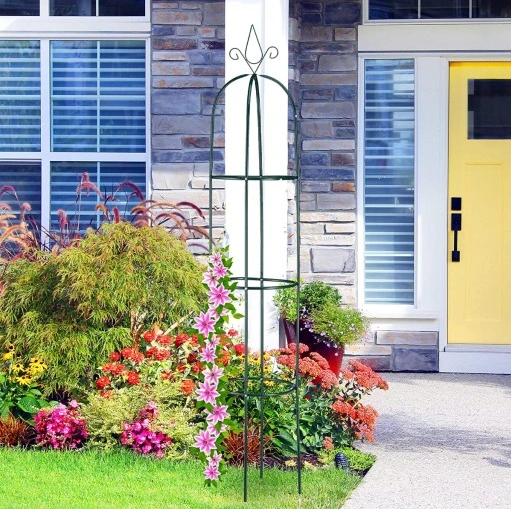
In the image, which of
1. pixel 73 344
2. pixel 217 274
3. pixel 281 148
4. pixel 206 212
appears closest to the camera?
pixel 217 274

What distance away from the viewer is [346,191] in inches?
331

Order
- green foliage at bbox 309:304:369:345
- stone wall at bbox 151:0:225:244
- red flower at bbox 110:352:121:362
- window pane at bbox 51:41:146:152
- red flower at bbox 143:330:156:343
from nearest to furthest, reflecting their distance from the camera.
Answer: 1. red flower at bbox 110:352:121:362
2. red flower at bbox 143:330:156:343
3. green foliage at bbox 309:304:369:345
4. stone wall at bbox 151:0:225:244
5. window pane at bbox 51:41:146:152

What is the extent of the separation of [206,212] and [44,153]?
4.02ft

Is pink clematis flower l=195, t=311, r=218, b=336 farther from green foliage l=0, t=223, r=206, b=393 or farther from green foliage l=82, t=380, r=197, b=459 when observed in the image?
green foliage l=0, t=223, r=206, b=393

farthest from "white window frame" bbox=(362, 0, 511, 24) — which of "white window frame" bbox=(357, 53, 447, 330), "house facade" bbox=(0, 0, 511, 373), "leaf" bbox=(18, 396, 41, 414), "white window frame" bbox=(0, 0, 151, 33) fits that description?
"leaf" bbox=(18, 396, 41, 414)

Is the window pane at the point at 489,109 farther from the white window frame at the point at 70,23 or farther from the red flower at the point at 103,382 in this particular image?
the red flower at the point at 103,382

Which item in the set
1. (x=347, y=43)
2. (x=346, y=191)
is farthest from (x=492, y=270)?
(x=347, y=43)

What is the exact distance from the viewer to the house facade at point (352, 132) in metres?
8.05

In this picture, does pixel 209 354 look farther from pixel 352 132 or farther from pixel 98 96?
pixel 352 132

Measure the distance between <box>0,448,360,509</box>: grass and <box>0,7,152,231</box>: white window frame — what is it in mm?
2873

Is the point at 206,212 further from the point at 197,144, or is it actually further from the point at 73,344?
the point at 73,344

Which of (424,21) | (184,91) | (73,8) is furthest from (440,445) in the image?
(73,8)

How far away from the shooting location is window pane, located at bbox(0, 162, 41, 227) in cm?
818

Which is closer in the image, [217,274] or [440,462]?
[217,274]
